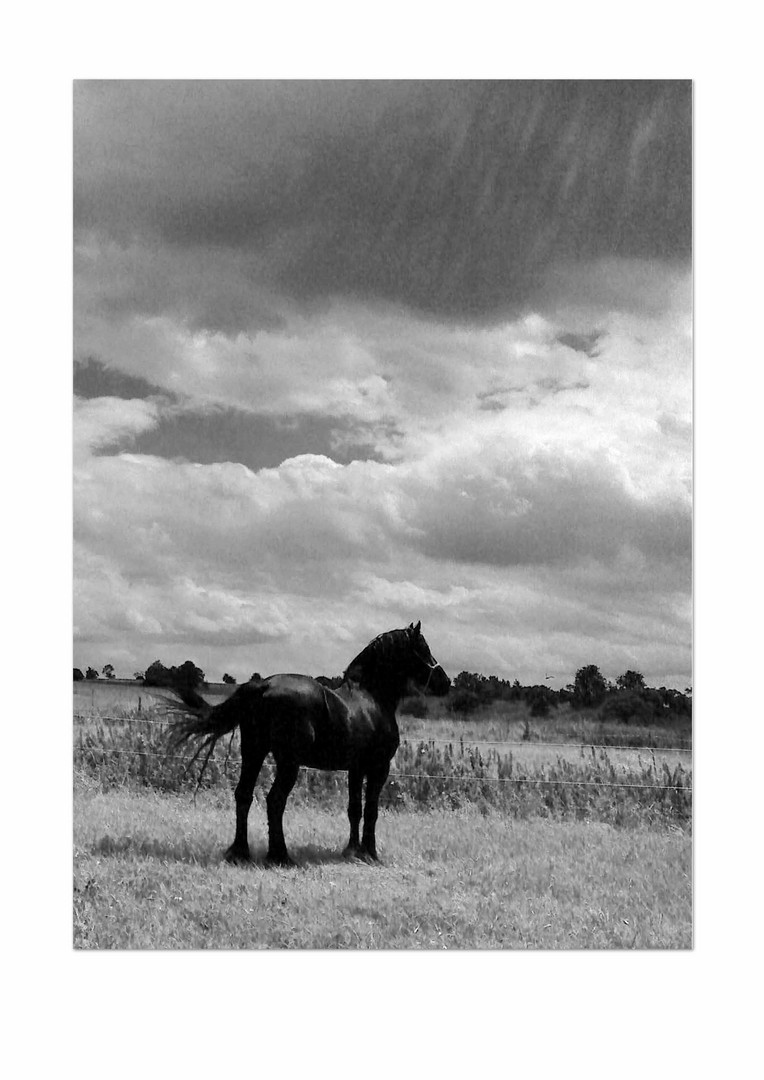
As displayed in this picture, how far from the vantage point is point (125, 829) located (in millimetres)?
4902

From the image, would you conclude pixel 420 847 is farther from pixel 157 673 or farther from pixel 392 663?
pixel 157 673

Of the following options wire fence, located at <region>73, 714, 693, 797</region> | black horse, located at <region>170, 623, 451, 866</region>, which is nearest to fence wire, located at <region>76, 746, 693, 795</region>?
wire fence, located at <region>73, 714, 693, 797</region>

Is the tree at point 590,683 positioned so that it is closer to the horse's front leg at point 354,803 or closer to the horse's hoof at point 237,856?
the horse's front leg at point 354,803

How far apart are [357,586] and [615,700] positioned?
4.19 ft

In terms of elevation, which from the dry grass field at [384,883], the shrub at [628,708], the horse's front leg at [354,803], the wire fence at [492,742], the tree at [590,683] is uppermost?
the tree at [590,683]

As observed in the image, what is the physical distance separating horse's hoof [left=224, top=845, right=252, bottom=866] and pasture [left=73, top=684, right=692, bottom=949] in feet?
0.12

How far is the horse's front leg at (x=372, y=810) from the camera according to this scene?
4828 mm

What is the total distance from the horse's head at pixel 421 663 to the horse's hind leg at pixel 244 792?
769 millimetres

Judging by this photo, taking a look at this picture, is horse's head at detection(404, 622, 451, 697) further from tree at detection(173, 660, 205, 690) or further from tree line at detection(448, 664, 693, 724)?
tree at detection(173, 660, 205, 690)

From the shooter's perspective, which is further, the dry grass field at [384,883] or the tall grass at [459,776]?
the tall grass at [459,776]

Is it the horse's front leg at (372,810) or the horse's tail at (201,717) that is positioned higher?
the horse's tail at (201,717)

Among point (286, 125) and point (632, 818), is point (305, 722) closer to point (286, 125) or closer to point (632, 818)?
point (632, 818)

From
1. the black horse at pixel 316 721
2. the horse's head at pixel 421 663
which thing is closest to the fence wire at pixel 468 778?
the black horse at pixel 316 721

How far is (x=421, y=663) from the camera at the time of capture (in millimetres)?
4824
